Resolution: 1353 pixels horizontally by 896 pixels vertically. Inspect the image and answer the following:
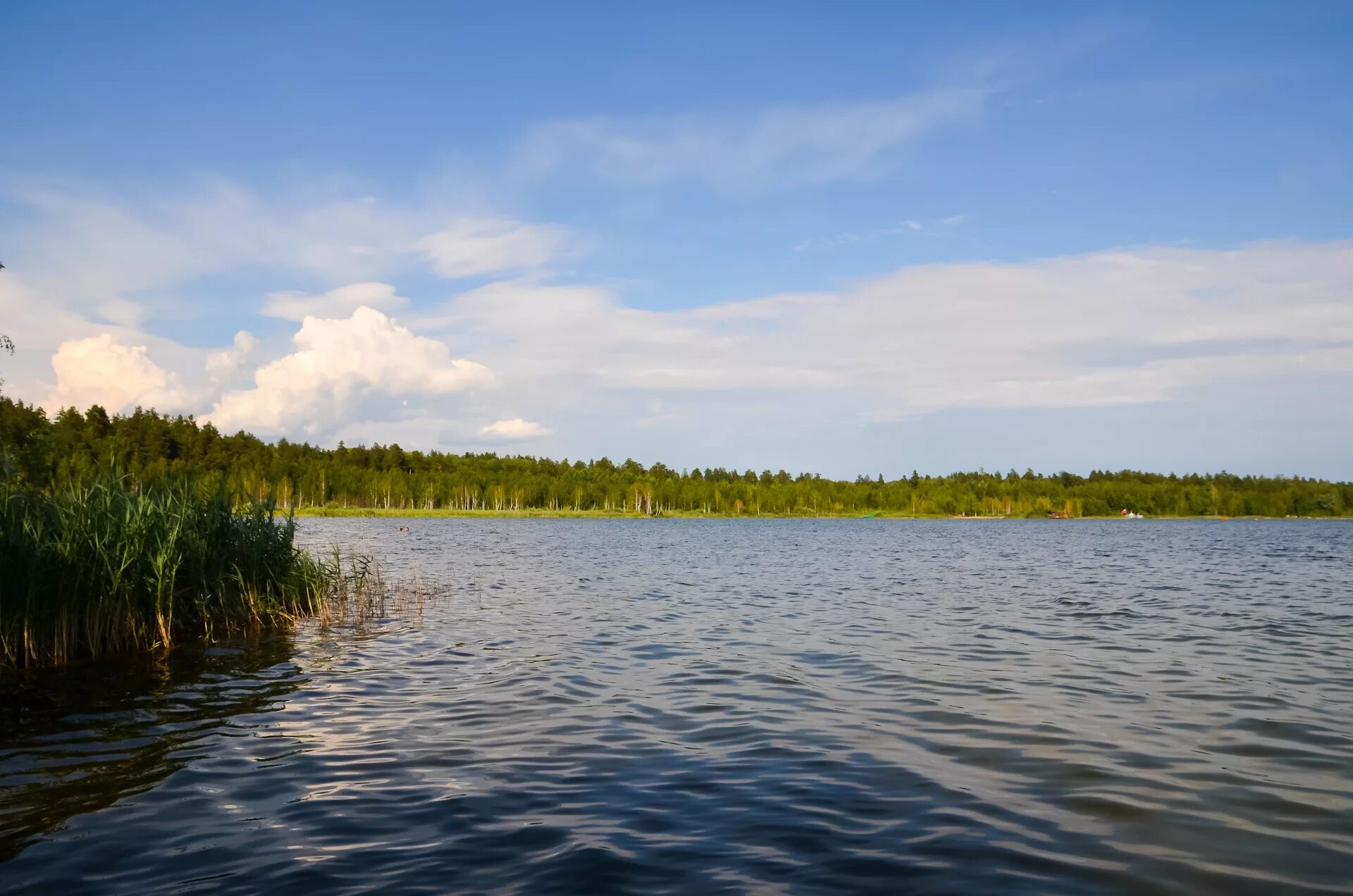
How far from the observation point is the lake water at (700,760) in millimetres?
7402

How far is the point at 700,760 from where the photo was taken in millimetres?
10844

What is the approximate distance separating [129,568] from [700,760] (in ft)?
44.0

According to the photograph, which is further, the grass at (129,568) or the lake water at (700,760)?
the grass at (129,568)

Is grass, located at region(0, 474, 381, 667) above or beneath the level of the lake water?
above

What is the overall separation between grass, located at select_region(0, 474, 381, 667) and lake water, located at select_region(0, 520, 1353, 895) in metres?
0.98

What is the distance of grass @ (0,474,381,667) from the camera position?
50.1ft

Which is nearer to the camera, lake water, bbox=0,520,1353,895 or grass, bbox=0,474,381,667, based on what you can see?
lake water, bbox=0,520,1353,895

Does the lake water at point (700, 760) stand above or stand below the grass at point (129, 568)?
below

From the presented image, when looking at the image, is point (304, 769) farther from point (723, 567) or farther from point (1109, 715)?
point (723, 567)

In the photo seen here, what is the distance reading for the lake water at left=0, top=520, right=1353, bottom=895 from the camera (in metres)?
7.40

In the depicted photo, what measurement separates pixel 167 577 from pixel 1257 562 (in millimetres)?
56945

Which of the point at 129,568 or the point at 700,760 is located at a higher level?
the point at 129,568

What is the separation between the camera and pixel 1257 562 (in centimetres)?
5034

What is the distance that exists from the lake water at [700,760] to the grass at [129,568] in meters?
0.98
